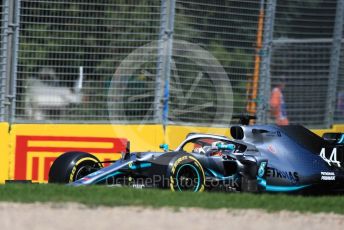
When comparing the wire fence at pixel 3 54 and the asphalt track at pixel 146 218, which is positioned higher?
the wire fence at pixel 3 54

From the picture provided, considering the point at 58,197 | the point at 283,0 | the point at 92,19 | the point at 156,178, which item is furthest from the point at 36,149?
the point at 283,0

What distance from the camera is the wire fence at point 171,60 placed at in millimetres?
11516

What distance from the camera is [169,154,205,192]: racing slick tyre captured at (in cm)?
838

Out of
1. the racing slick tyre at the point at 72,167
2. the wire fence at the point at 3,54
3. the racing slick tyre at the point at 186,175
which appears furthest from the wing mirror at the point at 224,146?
the wire fence at the point at 3,54

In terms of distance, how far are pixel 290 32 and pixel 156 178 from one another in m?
5.98

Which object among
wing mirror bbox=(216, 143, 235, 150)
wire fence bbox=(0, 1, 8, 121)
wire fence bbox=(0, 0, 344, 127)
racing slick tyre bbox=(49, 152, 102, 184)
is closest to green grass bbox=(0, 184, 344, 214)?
racing slick tyre bbox=(49, 152, 102, 184)

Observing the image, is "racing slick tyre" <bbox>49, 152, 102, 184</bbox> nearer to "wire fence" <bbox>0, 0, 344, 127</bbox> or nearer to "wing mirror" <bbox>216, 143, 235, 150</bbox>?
"wing mirror" <bbox>216, 143, 235, 150</bbox>

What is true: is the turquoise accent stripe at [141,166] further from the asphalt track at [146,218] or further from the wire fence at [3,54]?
the wire fence at [3,54]

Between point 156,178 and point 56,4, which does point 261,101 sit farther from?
point 156,178

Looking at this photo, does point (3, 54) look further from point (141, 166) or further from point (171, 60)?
point (141, 166)

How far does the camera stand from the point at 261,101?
13.3 meters

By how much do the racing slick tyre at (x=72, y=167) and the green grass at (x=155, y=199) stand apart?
970mm

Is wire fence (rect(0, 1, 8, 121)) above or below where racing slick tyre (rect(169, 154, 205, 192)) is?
above

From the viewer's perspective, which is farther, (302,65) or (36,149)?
(302,65)
